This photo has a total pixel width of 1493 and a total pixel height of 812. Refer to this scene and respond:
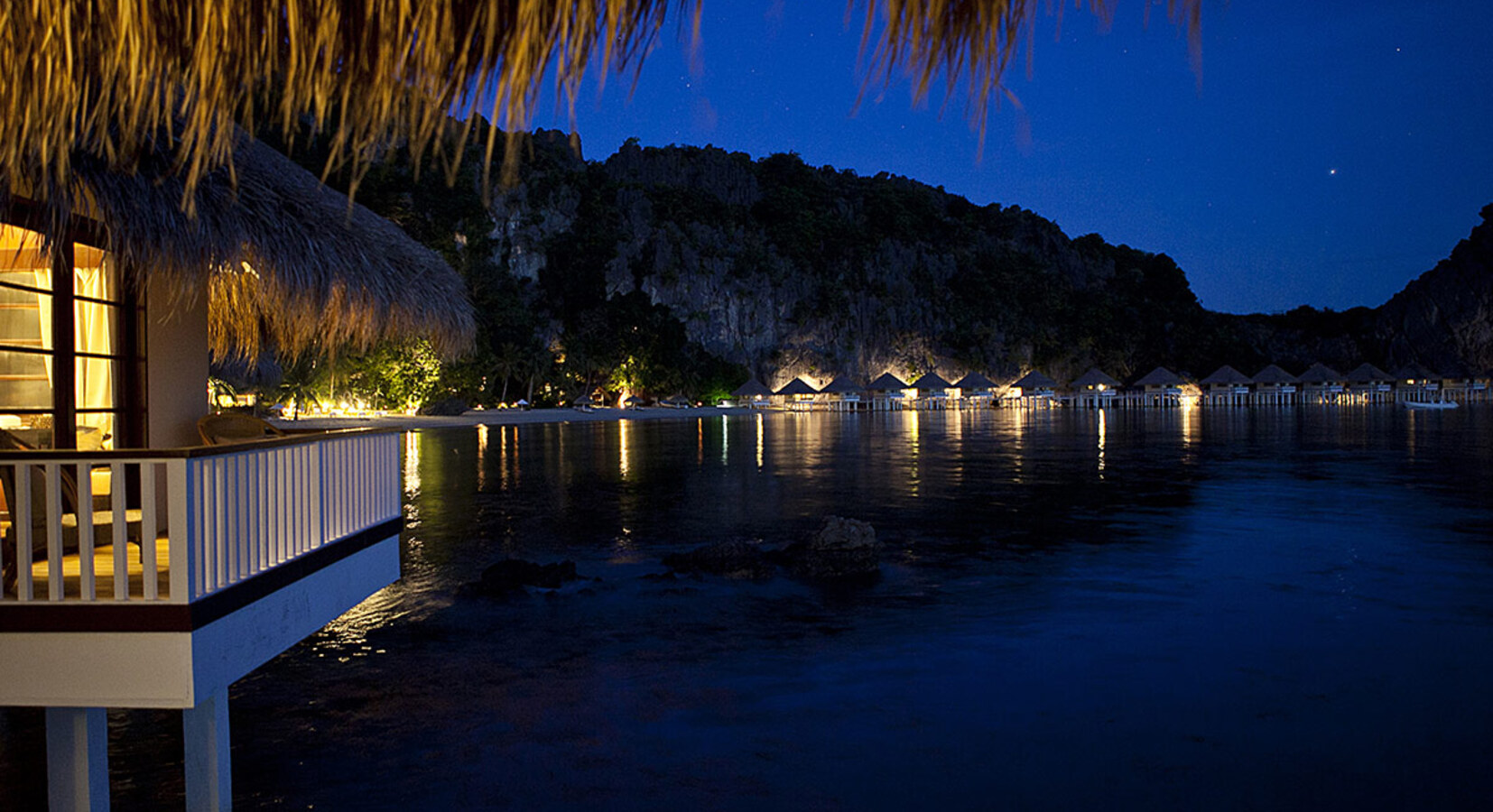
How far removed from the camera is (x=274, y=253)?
16.7 feet

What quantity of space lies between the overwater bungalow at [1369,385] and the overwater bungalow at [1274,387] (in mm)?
3295

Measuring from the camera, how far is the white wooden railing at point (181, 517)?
139 inches

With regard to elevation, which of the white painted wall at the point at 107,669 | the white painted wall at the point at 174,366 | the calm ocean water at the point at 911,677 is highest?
the white painted wall at the point at 174,366

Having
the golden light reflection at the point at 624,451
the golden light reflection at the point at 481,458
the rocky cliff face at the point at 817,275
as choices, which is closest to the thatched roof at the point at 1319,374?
the rocky cliff face at the point at 817,275

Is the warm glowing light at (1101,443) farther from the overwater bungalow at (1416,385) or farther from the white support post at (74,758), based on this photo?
the overwater bungalow at (1416,385)

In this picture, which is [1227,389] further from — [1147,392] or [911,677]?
[911,677]

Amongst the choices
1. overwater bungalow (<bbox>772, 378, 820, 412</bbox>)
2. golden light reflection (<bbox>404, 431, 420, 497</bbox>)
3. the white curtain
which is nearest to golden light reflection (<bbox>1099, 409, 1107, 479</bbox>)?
golden light reflection (<bbox>404, 431, 420, 497</bbox>)

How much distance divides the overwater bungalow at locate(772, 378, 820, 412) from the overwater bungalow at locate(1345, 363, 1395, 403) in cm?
3330

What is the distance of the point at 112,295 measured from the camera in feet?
18.8

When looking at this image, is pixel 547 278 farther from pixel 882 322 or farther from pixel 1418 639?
pixel 1418 639

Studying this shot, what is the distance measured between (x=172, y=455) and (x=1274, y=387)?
225ft

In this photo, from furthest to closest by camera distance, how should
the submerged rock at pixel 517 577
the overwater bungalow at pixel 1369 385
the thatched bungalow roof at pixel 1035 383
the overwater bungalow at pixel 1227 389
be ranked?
the thatched bungalow roof at pixel 1035 383, the overwater bungalow at pixel 1369 385, the overwater bungalow at pixel 1227 389, the submerged rock at pixel 517 577

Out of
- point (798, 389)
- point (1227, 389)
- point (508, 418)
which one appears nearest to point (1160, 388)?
point (1227, 389)

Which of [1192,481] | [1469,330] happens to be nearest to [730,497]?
[1192,481]
